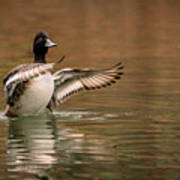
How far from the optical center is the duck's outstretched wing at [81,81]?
1246cm

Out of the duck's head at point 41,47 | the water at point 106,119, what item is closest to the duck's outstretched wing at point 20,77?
the water at point 106,119

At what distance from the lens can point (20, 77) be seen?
1113 cm

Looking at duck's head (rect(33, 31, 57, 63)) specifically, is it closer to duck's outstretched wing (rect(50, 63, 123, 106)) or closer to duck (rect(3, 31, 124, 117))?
duck (rect(3, 31, 124, 117))

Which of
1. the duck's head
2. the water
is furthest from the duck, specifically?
the water

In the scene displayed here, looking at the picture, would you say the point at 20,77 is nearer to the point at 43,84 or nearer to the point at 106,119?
the point at 43,84

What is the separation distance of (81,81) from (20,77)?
164cm

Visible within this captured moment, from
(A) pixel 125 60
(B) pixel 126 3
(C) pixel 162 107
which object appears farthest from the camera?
(B) pixel 126 3

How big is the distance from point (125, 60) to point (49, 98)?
6689 mm

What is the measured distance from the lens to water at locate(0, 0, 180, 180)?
8.67 meters

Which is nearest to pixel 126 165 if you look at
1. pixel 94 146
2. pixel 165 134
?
pixel 94 146

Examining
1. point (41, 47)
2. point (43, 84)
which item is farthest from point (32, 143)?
point (41, 47)

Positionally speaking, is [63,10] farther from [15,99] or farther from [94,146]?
[94,146]

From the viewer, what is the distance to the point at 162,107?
1265cm

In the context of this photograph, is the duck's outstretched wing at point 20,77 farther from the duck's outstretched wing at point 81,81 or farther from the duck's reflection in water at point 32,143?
the duck's outstretched wing at point 81,81
